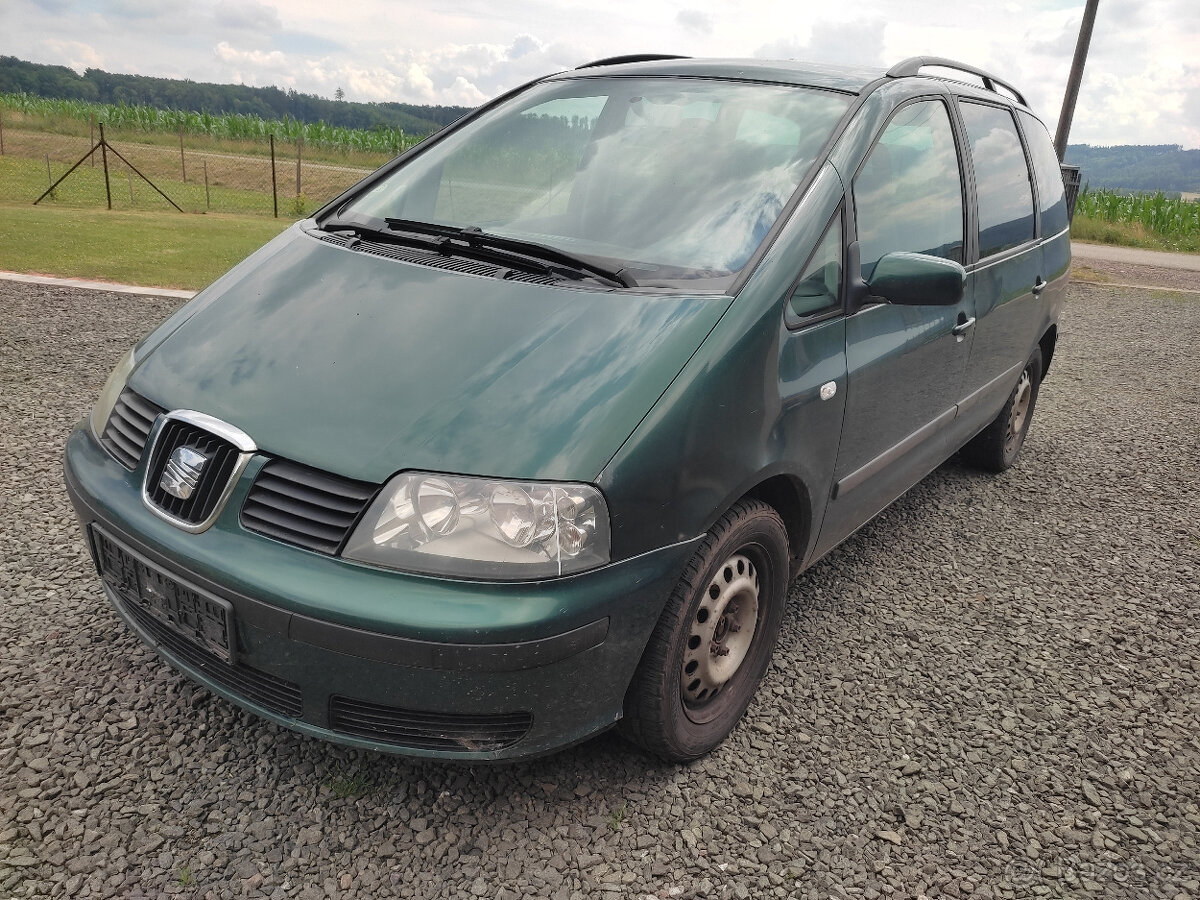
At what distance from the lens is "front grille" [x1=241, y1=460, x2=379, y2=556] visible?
1851 millimetres

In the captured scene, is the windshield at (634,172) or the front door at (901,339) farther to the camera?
the front door at (901,339)

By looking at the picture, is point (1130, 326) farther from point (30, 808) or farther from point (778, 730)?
point (30, 808)

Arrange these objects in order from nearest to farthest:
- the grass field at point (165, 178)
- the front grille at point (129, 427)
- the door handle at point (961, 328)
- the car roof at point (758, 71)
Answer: the front grille at point (129, 427) → the car roof at point (758, 71) → the door handle at point (961, 328) → the grass field at point (165, 178)

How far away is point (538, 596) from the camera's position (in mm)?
1802

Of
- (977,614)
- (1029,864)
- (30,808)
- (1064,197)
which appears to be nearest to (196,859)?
(30,808)

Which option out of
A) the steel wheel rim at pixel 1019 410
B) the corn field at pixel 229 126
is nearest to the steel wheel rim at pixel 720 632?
the steel wheel rim at pixel 1019 410

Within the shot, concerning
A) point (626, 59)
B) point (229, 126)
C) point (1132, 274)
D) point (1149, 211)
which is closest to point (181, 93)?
point (229, 126)

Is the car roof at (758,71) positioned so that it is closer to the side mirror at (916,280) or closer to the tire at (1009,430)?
the side mirror at (916,280)

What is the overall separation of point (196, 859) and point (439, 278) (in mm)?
1479

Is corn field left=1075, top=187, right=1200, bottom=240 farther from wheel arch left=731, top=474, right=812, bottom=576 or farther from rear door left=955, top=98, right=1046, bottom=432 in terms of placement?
wheel arch left=731, top=474, right=812, bottom=576

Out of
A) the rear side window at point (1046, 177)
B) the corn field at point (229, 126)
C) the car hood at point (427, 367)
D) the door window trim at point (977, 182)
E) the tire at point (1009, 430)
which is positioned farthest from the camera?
the corn field at point (229, 126)

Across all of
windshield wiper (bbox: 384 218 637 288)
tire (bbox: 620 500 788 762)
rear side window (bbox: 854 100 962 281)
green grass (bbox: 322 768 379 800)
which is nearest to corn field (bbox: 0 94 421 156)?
rear side window (bbox: 854 100 962 281)

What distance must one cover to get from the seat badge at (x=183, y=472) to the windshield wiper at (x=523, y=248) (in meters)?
0.96

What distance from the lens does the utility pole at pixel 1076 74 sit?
645 inches
